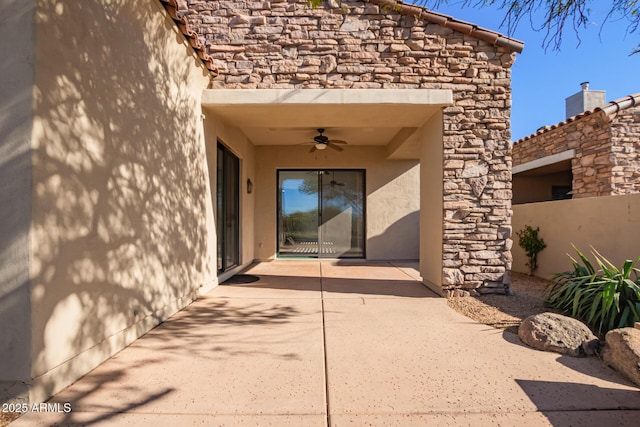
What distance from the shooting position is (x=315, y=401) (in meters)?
2.11

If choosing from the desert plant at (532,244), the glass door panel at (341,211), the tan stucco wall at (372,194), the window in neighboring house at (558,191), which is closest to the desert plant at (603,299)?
the desert plant at (532,244)

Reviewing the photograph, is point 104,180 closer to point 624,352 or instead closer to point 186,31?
point 186,31

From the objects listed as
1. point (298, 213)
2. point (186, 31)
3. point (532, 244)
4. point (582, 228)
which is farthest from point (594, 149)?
point (186, 31)

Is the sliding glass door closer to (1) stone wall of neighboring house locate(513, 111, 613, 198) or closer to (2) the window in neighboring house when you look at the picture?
(1) stone wall of neighboring house locate(513, 111, 613, 198)

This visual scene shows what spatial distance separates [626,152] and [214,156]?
8169 millimetres

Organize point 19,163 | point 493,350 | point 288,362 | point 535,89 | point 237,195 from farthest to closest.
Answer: point 237,195, point 535,89, point 493,350, point 288,362, point 19,163

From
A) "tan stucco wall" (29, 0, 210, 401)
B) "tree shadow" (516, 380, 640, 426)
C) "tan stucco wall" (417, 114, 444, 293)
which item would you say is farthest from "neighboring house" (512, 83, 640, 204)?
"tan stucco wall" (29, 0, 210, 401)

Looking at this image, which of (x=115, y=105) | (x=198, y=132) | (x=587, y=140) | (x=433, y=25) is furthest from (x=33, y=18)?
(x=587, y=140)

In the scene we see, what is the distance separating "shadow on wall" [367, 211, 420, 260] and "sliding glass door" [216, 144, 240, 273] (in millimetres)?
3482

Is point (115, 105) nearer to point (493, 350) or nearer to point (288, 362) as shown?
point (288, 362)

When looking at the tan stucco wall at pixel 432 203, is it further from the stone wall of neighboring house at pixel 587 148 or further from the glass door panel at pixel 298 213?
the stone wall of neighboring house at pixel 587 148

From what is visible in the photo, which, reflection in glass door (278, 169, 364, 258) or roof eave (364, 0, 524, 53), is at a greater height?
roof eave (364, 0, 524, 53)

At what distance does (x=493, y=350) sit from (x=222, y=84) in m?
4.78

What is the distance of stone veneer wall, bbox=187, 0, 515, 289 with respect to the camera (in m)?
4.59
